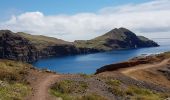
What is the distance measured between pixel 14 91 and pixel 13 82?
428cm

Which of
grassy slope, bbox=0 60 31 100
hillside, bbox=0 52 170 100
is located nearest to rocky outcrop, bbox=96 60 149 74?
hillside, bbox=0 52 170 100

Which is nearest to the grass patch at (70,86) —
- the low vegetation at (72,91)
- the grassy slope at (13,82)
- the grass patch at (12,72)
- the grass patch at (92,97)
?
the low vegetation at (72,91)

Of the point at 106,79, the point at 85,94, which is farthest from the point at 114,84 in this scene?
the point at 85,94

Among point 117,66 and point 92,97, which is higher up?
point 117,66

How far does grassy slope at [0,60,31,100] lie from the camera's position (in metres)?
34.8

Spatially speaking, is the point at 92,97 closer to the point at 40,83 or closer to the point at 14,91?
the point at 40,83

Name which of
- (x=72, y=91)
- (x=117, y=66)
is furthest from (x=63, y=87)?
(x=117, y=66)

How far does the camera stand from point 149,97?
4278cm

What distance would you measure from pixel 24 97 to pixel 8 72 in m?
8.16

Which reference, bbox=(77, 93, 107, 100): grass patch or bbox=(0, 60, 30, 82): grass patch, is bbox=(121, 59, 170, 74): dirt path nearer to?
bbox=(0, 60, 30, 82): grass patch

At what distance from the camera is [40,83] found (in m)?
41.7

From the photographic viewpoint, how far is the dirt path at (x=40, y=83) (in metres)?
35.8

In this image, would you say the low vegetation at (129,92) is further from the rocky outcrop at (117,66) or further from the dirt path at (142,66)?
the rocky outcrop at (117,66)

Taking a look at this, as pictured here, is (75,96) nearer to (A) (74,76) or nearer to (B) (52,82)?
(B) (52,82)
